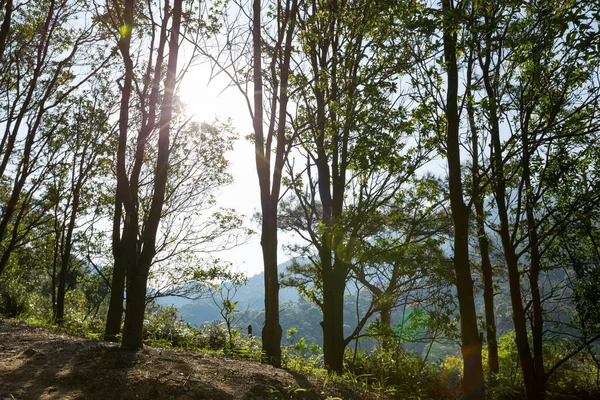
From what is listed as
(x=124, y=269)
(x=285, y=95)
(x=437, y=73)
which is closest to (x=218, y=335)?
(x=124, y=269)

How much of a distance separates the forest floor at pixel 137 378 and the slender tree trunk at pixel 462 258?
169cm

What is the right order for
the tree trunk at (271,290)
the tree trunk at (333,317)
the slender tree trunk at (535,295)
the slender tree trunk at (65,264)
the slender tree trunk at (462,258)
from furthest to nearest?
the slender tree trunk at (65,264) → the tree trunk at (333,317) → the slender tree trunk at (535,295) → the tree trunk at (271,290) → the slender tree trunk at (462,258)

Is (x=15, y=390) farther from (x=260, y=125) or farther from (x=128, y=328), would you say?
(x=260, y=125)

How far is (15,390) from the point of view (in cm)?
331

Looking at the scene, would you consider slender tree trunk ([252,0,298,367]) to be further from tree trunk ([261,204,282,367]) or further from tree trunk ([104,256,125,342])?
tree trunk ([104,256,125,342])

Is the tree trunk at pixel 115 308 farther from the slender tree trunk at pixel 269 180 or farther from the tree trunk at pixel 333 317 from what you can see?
the tree trunk at pixel 333 317

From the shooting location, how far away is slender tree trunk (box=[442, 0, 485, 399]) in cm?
555

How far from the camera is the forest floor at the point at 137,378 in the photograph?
10.9 ft

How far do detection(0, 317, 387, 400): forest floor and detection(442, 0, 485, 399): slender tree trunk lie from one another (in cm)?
169

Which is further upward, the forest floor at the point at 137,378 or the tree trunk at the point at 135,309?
the tree trunk at the point at 135,309

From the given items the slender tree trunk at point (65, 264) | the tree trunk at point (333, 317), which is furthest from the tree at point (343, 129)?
the slender tree trunk at point (65, 264)

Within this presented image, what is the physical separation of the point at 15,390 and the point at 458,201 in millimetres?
5777

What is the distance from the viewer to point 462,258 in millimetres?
5832

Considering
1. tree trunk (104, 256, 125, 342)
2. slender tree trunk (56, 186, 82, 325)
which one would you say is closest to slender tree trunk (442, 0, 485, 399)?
tree trunk (104, 256, 125, 342)
